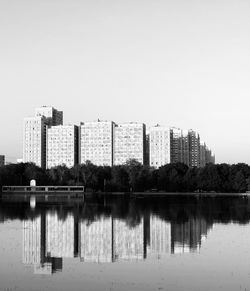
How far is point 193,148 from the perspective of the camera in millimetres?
181250

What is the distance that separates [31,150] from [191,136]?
5909 cm

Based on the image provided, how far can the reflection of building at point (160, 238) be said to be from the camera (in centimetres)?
2388

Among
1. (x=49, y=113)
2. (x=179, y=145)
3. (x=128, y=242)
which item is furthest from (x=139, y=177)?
(x=128, y=242)

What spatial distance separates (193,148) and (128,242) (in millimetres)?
156900

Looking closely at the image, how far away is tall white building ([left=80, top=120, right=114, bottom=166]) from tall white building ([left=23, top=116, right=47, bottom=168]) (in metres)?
16.7

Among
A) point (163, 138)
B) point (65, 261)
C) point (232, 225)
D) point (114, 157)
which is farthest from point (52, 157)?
point (65, 261)

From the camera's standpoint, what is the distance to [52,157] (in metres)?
170

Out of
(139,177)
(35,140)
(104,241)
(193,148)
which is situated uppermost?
(35,140)

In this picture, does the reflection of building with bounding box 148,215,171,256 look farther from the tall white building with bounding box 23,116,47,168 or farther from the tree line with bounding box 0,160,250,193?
the tall white building with bounding box 23,116,47,168

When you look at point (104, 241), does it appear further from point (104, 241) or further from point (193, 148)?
point (193, 148)

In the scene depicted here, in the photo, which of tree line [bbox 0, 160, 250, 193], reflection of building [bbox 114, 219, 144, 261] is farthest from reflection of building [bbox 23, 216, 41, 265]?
tree line [bbox 0, 160, 250, 193]

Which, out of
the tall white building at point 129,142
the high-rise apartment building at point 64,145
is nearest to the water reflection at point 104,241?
the tall white building at point 129,142

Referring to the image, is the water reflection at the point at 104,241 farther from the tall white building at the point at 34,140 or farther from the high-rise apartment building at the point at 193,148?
the high-rise apartment building at the point at 193,148

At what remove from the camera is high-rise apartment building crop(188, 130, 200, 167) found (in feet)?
590
